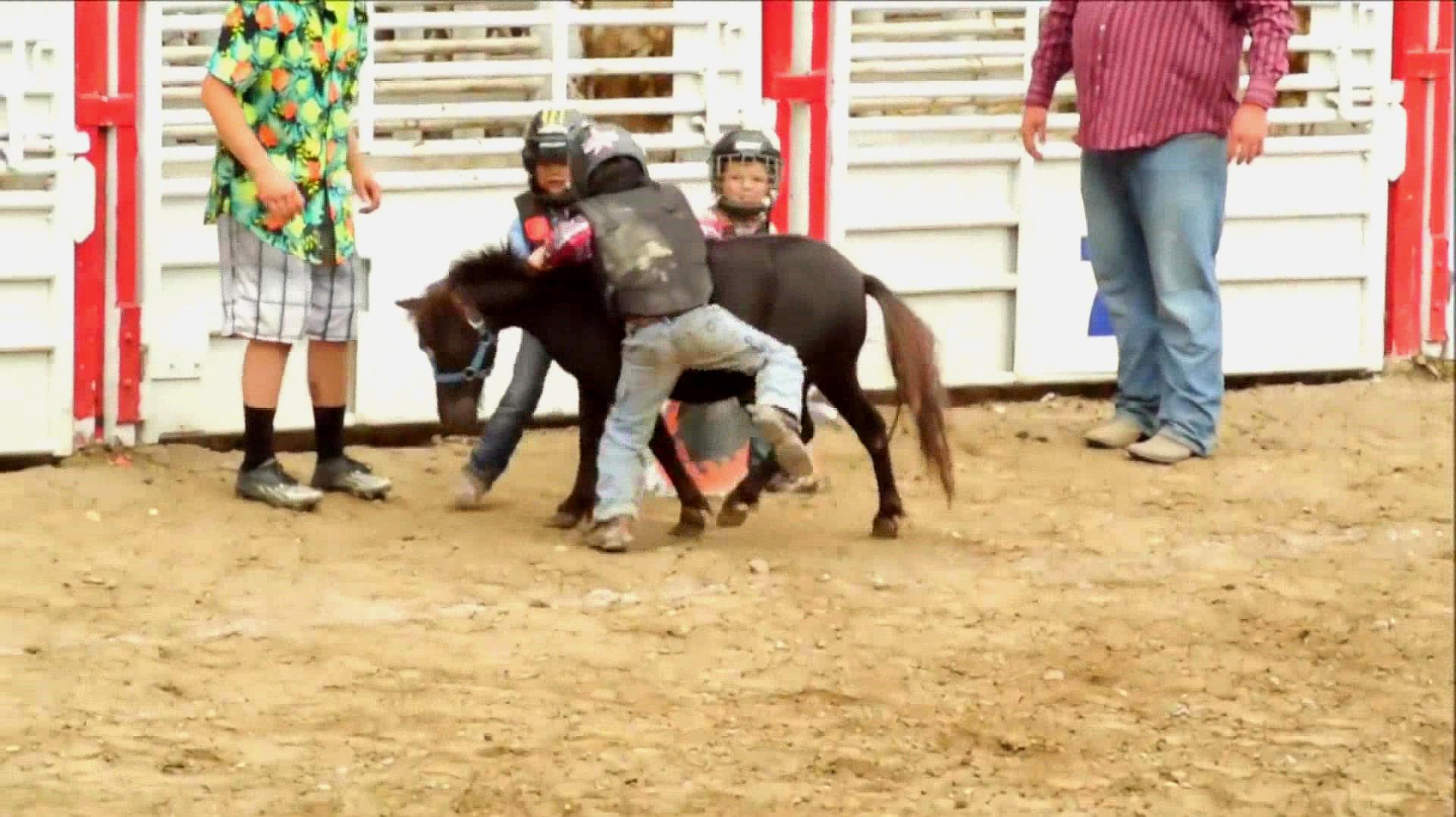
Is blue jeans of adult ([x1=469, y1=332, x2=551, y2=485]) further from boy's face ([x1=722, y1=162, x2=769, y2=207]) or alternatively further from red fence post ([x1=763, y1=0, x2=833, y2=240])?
red fence post ([x1=763, y1=0, x2=833, y2=240])

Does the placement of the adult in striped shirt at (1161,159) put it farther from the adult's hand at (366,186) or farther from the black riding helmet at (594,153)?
the adult's hand at (366,186)

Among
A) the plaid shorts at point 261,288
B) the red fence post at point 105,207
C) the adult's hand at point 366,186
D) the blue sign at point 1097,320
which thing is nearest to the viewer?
the plaid shorts at point 261,288

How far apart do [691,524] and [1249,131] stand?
2.18 metres

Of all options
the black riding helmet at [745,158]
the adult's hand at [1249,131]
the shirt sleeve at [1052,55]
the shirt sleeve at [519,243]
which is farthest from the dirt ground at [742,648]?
the shirt sleeve at [1052,55]

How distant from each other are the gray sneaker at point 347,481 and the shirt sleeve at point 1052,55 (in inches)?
97.8

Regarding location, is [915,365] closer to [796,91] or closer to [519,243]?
[519,243]

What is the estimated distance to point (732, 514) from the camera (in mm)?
7312

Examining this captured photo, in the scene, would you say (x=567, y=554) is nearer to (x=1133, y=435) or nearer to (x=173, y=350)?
(x=173, y=350)

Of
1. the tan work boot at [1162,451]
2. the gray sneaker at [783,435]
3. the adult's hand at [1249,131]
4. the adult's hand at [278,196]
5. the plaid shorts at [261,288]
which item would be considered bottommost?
the tan work boot at [1162,451]

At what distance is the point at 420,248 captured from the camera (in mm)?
8531

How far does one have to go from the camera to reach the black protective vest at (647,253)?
677cm

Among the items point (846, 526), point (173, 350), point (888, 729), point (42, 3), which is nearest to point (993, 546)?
point (846, 526)

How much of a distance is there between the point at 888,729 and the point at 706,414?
214cm

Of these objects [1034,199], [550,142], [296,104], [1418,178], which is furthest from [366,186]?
[1418,178]
